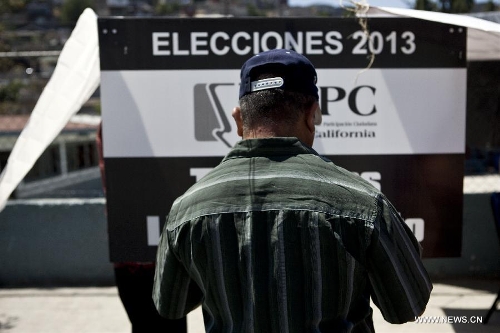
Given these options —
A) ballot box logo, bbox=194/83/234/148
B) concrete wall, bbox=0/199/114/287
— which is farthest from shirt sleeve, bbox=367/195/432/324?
concrete wall, bbox=0/199/114/287

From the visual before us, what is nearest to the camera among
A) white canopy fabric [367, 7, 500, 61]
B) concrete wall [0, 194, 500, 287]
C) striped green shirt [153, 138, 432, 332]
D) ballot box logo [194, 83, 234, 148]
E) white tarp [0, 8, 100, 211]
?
striped green shirt [153, 138, 432, 332]

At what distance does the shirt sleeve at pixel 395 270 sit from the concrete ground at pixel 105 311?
283cm

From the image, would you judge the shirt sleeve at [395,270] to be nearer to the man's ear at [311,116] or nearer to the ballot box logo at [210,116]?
the man's ear at [311,116]

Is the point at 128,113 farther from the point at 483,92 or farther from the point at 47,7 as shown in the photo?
the point at 47,7

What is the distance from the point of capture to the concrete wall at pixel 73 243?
5402mm

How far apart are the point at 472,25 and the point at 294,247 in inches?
67.4

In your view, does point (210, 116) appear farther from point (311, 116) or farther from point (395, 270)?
point (395, 270)

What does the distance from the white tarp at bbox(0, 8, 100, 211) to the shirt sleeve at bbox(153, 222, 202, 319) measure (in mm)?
1502

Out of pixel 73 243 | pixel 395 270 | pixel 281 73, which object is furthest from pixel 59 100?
pixel 73 243

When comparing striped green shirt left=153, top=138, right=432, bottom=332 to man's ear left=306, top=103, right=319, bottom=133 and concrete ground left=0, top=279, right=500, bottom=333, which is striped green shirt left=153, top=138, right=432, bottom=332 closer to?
man's ear left=306, top=103, right=319, bottom=133

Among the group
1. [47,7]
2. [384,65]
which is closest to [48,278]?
[384,65]

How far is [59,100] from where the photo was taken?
2.90 metres

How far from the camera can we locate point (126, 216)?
278cm

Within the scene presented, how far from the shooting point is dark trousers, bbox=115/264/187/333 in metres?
3.12
